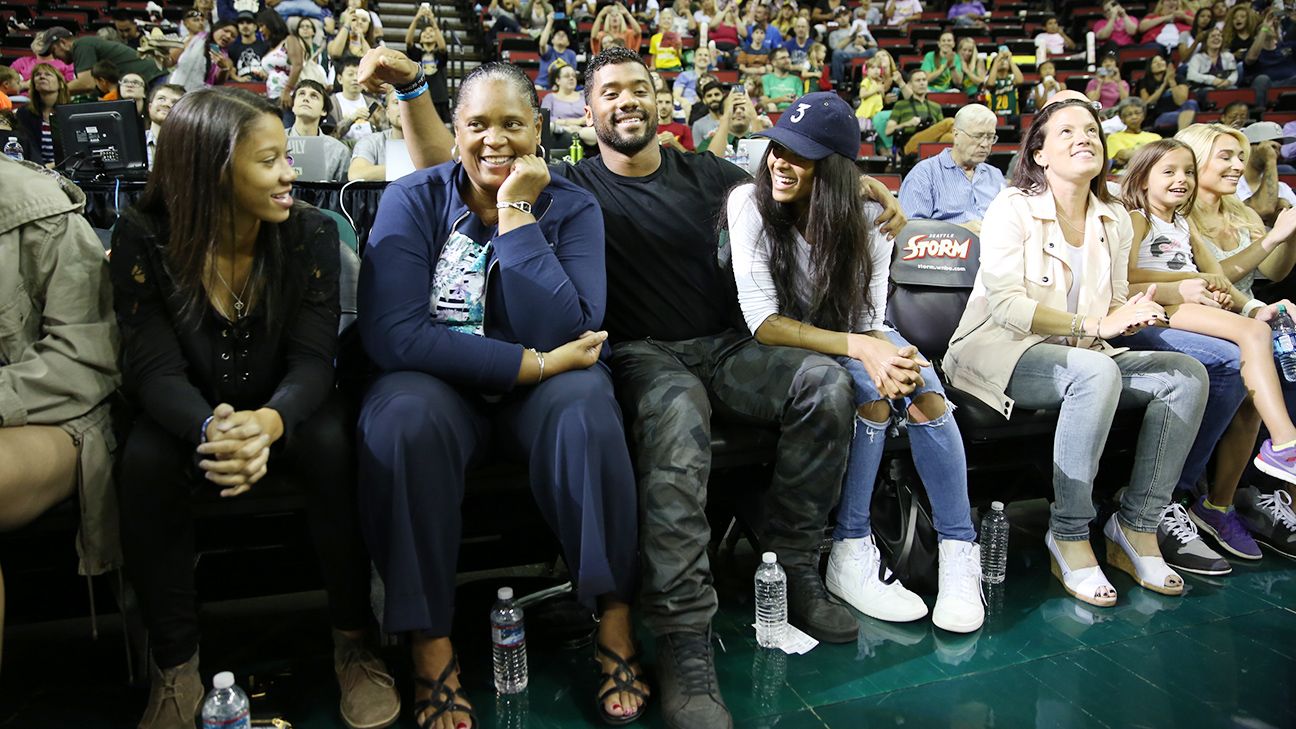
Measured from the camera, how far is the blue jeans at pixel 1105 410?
8.18 feet

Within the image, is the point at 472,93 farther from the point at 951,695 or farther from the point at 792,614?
the point at 951,695

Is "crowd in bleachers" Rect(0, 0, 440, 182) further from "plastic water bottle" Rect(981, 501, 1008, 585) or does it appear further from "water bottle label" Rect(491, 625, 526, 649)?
"plastic water bottle" Rect(981, 501, 1008, 585)

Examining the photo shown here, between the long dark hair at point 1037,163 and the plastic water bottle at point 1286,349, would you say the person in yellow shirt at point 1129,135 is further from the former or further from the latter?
the long dark hair at point 1037,163

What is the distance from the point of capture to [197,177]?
1.83 meters

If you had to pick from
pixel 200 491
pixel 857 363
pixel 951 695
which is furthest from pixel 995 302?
pixel 200 491

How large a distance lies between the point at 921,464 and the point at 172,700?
1.86 metres

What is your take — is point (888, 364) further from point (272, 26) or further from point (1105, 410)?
point (272, 26)

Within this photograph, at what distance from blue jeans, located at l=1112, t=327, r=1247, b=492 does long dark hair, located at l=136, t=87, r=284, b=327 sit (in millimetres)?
2699

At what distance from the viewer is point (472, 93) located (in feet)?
6.87

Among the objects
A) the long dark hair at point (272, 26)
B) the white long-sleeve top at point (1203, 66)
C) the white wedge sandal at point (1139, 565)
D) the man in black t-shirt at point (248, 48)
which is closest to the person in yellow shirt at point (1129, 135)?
the white long-sleeve top at point (1203, 66)

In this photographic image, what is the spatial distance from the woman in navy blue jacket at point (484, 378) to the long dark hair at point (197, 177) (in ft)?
1.08

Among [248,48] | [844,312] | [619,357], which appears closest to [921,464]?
[844,312]

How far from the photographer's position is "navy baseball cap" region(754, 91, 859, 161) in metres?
2.30

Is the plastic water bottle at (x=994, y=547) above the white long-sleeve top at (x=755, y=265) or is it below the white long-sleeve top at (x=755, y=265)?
below
